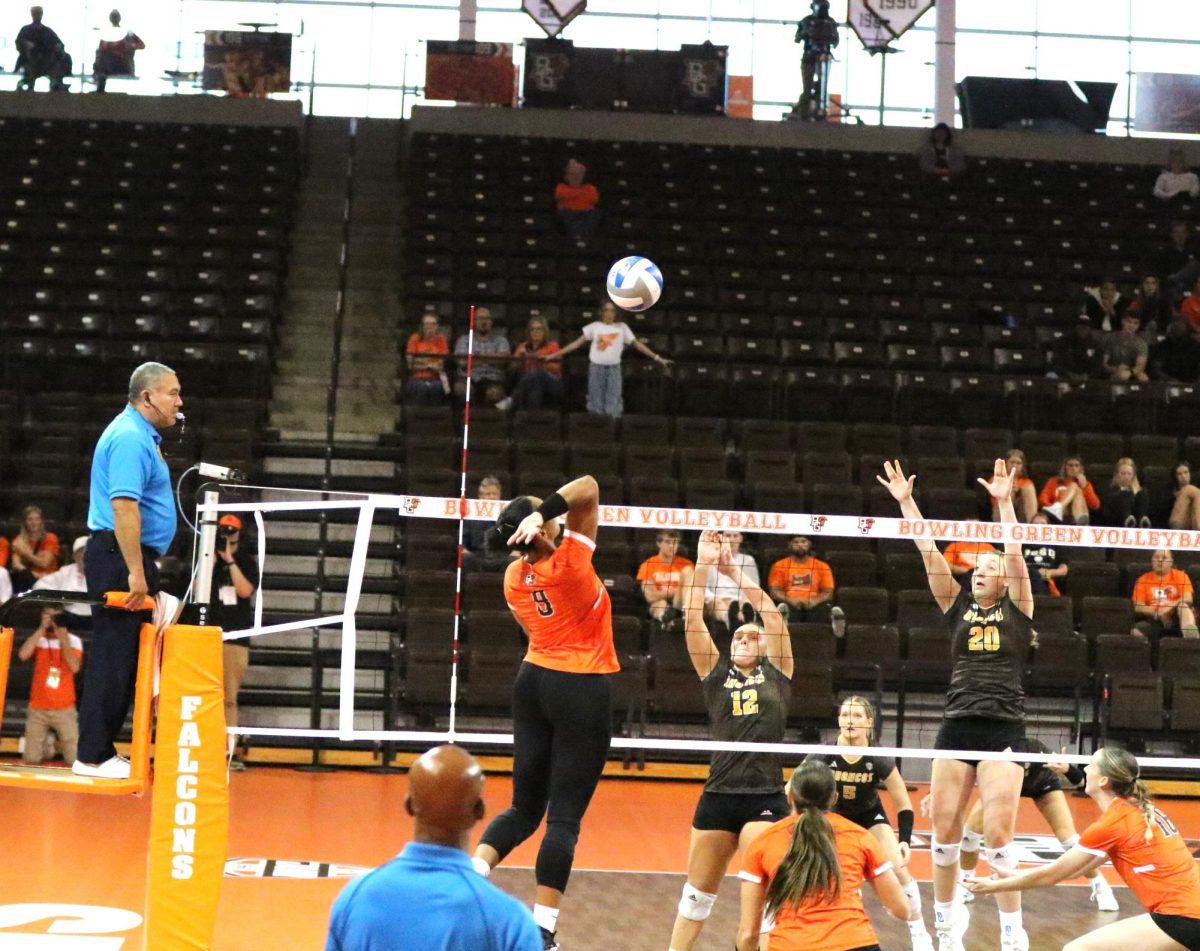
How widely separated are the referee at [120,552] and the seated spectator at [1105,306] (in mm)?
13327

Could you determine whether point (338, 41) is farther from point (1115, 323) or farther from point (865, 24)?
point (1115, 323)

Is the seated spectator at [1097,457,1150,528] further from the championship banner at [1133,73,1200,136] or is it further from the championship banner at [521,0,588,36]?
the championship banner at [521,0,588,36]

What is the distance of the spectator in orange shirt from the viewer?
13281mm

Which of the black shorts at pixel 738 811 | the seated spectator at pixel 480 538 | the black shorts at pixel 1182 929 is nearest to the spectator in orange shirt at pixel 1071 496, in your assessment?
the seated spectator at pixel 480 538

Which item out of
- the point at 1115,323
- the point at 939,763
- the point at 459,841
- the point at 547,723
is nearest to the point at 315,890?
the point at 547,723

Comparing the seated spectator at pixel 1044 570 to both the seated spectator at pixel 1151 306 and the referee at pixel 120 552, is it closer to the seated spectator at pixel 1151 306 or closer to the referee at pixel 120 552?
the seated spectator at pixel 1151 306

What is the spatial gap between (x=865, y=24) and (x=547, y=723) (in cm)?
1865

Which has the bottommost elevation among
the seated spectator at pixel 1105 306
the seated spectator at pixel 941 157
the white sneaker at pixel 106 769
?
the white sneaker at pixel 106 769

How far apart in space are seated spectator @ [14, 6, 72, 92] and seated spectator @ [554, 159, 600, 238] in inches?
302

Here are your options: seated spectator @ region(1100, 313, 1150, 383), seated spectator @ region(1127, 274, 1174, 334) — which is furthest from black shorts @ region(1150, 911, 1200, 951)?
seated spectator @ region(1127, 274, 1174, 334)

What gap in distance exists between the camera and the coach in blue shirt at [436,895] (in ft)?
9.73

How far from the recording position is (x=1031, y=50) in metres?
23.8

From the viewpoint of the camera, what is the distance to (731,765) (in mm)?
6391

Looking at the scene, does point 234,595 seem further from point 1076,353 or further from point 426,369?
point 1076,353
